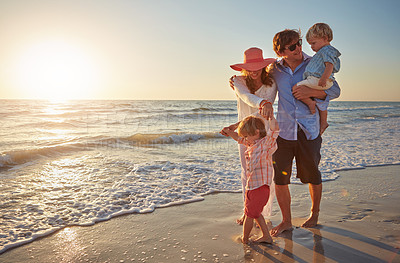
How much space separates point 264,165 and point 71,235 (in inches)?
89.5

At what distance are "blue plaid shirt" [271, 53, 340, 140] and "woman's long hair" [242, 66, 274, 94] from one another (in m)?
0.08

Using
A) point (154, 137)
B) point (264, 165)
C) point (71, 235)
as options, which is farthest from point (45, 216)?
point (154, 137)

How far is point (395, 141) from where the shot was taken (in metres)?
Result: 10.1

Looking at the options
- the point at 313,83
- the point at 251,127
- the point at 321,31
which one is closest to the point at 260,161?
the point at 251,127

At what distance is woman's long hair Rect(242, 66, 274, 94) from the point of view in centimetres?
291

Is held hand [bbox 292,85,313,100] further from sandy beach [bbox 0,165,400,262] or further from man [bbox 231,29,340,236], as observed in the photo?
sandy beach [bbox 0,165,400,262]

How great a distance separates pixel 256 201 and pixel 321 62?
4.84 feet

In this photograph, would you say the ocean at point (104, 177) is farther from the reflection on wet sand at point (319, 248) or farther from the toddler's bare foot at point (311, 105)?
the toddler's bare foot at point (311, 105)

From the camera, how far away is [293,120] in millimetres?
2982

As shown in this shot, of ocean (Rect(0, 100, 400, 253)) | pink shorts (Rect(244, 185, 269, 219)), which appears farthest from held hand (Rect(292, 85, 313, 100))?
ocean (Rect(0, 100, 400, 253))

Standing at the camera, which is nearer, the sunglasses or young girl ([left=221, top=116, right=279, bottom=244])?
young girl ([left=221, top=116, right=279, bottom=244])

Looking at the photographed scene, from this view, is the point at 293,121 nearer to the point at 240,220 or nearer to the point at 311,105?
the point at 311,105

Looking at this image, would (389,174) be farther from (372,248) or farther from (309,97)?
(309,97)

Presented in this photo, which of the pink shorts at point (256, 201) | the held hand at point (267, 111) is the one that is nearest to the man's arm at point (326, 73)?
the held hand at point (267, 111)
